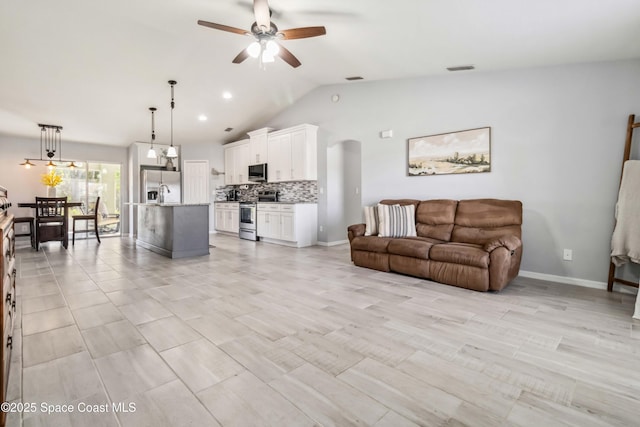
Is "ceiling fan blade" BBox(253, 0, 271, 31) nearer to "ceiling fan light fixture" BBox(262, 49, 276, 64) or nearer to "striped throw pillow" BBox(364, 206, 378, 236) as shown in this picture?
"ceiling fan light fixture" BBox(262, 49, 276, 64)

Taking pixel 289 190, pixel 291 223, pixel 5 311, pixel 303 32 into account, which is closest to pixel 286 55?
→ pixel 303 32

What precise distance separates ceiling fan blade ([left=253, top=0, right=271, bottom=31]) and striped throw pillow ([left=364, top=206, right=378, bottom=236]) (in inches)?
106

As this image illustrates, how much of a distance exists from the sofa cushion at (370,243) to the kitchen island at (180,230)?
2669 millimetres

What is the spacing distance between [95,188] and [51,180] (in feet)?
3.05

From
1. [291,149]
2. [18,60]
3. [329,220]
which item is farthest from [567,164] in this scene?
[18,60]

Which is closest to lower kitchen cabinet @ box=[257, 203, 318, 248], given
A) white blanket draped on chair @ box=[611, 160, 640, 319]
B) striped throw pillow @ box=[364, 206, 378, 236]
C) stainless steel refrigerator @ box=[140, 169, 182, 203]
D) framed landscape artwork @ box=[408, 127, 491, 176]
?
striped throw pillow @ box=[364, 206, 378, 236]

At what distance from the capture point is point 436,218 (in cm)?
428

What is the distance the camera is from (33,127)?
264 inches

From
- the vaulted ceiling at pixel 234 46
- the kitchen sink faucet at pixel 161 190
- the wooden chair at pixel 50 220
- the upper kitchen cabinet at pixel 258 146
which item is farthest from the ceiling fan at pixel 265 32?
the kitchen sink faucet at pixel 161 190

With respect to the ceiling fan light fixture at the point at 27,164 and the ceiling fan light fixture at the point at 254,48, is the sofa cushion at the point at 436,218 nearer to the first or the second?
the ceiling fan light fixture at the point at 254,48

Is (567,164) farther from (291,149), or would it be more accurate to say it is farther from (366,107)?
(291,149)

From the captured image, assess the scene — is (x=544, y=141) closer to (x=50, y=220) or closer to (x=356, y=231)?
(x=356, y=231)

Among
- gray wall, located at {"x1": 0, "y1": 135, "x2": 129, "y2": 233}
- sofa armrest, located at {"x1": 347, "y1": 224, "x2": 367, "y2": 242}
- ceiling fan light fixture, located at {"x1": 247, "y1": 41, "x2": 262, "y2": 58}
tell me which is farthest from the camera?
gray wall, located at {"x1": 0, "y1": 135, "x2": 129, "y2": 233}

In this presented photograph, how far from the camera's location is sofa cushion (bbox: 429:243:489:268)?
3.25m
